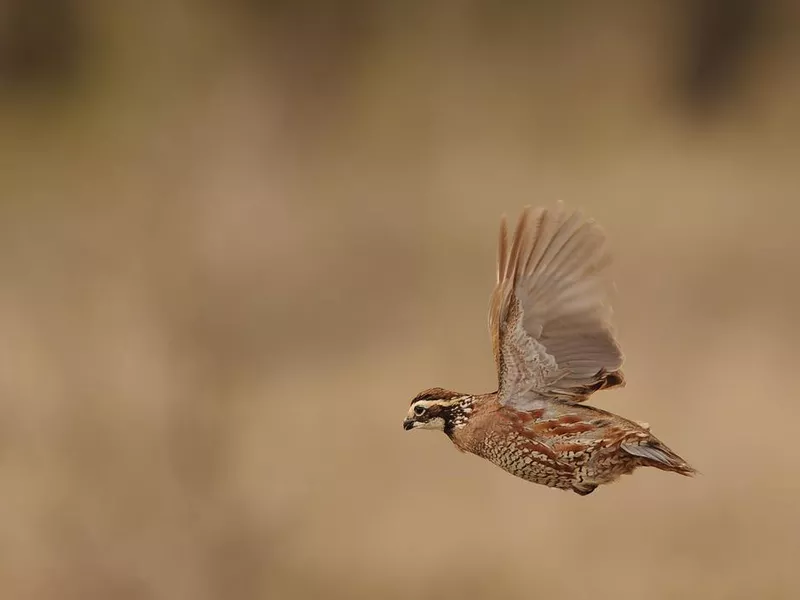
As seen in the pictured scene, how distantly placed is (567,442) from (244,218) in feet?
6.38

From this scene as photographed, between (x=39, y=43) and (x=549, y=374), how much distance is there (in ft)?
7.08

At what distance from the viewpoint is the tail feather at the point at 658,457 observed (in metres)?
0.94

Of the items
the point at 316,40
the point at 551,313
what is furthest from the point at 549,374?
the point at 316,40

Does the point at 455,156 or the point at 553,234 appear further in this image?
the point at 455,156

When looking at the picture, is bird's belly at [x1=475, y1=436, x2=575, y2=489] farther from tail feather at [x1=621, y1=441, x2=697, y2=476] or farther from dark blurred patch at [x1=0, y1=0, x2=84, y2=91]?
dark blurred patch at [x1=0, y1=0, x2=84, y2=91]

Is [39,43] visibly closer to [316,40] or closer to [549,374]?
[316,40]

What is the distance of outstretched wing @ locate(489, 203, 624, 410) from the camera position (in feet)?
3.15

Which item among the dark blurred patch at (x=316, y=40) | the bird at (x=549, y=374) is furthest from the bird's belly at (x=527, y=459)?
the dark blurred patch at (x=316, y=40)

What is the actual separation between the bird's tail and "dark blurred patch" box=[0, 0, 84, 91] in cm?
215

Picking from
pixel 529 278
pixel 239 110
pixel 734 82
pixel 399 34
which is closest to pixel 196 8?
pixel 239 110

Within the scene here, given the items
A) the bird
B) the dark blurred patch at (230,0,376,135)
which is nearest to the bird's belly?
the bird

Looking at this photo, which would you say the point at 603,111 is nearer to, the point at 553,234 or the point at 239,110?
the point at 239,110

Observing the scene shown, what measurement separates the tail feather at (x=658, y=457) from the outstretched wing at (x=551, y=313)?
0.07m

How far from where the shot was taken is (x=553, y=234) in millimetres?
953
